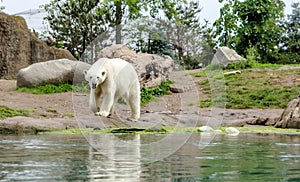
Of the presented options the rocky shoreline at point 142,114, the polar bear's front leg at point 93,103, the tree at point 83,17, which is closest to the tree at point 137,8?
the tree at point 83,17

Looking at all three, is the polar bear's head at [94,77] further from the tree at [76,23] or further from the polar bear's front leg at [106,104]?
the tree at [76,23]

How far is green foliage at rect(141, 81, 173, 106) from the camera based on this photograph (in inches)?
771

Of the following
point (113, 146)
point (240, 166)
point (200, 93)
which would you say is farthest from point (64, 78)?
point (240, 166)

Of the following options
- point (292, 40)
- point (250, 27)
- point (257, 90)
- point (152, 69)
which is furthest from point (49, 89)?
point (292, 40)

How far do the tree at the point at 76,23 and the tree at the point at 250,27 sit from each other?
5.66 meters

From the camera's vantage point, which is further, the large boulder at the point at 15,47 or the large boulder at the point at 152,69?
the large boulder at the point at 15,47

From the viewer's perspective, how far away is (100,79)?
12.3m

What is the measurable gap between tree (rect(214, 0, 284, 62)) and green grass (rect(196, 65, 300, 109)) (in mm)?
6321

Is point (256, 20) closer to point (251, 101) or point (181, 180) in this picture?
point (251, 101)

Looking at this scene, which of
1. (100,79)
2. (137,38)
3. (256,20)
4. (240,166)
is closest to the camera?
(240,166)

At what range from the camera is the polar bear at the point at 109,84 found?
12.3 metres

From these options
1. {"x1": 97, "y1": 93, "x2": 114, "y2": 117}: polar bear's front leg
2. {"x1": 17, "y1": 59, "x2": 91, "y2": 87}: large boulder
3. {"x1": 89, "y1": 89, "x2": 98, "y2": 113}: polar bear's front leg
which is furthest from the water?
{"x1": 17, "y1": 59, "x2": 91, "y2": 87}: large boulder

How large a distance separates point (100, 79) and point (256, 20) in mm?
20022

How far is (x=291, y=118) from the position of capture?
45.0 ft
